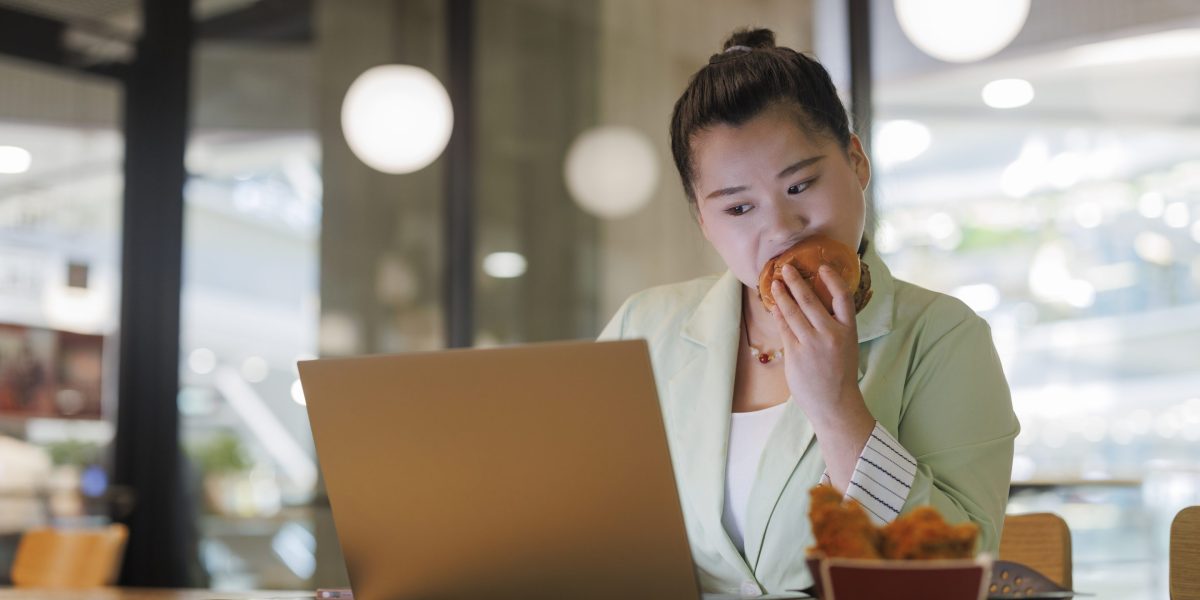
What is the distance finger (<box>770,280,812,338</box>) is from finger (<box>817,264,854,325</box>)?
0.04 meters

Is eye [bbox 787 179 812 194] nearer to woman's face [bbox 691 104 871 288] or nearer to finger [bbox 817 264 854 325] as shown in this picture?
woman's face [bbox 691 104 871 288]

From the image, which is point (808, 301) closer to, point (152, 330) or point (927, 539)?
point (927, 539)

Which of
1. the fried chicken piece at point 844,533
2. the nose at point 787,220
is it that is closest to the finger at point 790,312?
the nose at point 787,220

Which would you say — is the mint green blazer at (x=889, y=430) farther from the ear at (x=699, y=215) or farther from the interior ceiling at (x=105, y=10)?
the interior ceiling at (x=105, y=10)

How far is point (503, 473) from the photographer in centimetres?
104

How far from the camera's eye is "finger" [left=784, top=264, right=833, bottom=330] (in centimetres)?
125

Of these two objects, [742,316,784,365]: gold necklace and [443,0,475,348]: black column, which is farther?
[443,0,475,348]: black column

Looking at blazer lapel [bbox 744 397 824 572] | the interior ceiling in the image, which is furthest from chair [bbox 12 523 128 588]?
the interior ceiling

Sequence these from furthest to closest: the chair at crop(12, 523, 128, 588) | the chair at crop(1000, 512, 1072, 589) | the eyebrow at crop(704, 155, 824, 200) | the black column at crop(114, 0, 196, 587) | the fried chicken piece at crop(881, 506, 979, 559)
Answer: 1. the black column at crop(114, 0, 196, 587)
2. the chair at crop(12, 523, 128, 588)
3. the chair at crop(1000, 512, 1072, 589)
4. the eyebrow at crop(704, 155, 824, 200)
5. the fried chicken piece at crop(881, 506, 979, 559)

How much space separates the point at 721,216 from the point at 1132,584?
2750 mm

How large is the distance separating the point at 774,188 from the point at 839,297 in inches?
8.7

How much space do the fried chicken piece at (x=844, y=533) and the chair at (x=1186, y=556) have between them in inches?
31.8

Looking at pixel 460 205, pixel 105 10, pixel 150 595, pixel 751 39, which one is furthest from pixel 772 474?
pixel 105 10

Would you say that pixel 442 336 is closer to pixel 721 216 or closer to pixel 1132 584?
pixel 1132 584
